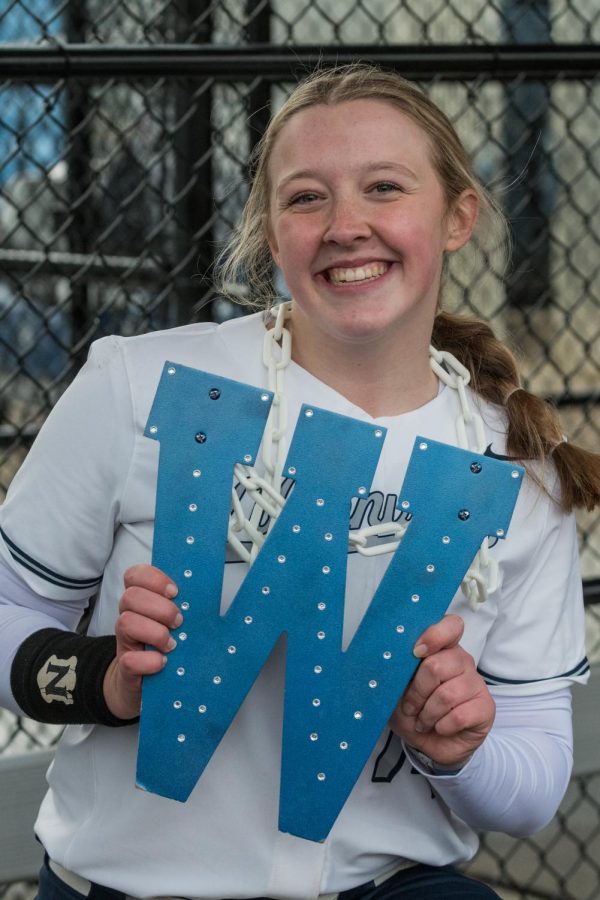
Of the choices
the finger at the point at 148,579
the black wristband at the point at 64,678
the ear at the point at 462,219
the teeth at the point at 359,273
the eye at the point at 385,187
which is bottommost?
the black wristband at the point at 64,678

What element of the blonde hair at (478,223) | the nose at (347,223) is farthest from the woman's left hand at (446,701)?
the nose at (347,223)

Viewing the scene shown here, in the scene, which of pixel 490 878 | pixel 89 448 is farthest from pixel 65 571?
pixel 490 878

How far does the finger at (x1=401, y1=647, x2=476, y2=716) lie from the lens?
1101 mm

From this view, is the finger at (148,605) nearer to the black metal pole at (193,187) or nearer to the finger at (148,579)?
the finger at (148,579)

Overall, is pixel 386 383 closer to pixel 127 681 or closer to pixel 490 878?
pixel 127 681

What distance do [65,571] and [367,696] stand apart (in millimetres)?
348

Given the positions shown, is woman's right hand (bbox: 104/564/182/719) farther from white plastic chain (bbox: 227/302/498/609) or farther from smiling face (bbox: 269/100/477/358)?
smiling face (bbox: 269/100/477/358)

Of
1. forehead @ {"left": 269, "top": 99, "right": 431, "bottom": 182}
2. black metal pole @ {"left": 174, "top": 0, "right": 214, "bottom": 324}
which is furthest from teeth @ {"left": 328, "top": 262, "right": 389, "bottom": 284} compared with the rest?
black metal pole @ {"left": 174, "top": 0, "right": 214, "bottom": 324}

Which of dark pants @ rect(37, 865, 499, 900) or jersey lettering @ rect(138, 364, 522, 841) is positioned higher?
jersey lettering @ rect(138, 364, 522, 841)

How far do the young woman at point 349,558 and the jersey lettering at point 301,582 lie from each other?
0.04 meters

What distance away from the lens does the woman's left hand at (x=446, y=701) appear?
109 cm

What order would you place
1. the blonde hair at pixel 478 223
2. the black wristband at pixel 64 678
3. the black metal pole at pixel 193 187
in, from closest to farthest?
1. the black wristband at pixel 64 678
2. the blonde hair at pixel 478 223
3. the black metal pole at pixel 193 187

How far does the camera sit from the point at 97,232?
12.6 ft

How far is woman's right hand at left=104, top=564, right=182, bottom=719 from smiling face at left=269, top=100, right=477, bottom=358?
318 mm
